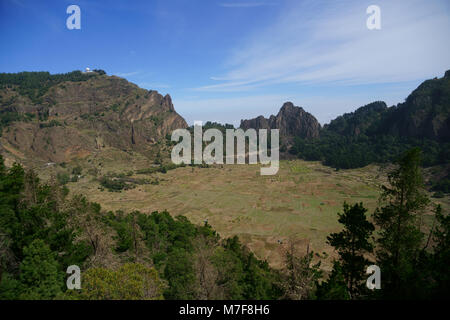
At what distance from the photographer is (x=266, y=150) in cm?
19588

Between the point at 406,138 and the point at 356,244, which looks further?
the point at 406,138

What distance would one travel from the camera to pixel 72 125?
5915 inches

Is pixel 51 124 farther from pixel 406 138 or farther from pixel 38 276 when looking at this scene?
pixel 406 138

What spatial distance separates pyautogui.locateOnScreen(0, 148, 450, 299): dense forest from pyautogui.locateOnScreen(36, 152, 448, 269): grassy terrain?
948 inches

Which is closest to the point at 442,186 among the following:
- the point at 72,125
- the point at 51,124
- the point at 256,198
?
the point at 256,198

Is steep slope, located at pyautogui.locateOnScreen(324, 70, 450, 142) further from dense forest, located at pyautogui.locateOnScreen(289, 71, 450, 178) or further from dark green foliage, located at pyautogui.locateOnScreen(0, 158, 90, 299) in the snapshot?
dark green foliage, located at pyautogui.locateOnScreen(0, 158, 90, 299)

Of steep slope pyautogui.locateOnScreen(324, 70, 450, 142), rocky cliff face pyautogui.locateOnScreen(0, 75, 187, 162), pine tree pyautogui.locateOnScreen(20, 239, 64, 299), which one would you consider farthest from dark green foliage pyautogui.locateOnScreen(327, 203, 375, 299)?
steep slope pyautogui.locateOnScreen(324, 70, 450, 142)

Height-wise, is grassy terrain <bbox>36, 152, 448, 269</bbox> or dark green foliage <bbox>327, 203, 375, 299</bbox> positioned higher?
dark green foliage <bbox>327, 203, 375, 299</bbox>

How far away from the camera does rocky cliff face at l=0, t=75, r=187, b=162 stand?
12475 cm

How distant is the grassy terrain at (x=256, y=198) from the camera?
52844 mm

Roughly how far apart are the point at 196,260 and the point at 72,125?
555ft

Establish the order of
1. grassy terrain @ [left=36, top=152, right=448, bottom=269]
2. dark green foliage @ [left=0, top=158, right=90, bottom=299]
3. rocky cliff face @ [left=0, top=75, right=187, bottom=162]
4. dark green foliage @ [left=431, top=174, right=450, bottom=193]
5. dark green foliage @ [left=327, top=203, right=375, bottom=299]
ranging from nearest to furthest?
dark green foliage @ [left=0, top=158, right=90, bottom=299]
dark green foliage @ [left=327, top=203, right=375, bottom=299]
grassy terrain @ [left=36, top=152, right=448, bottom=269]
dark green foliage @ [left=431, top=174, right=450, bottom=193]
rocky cliff face @ [left=0, top=75, right=187, bottom=162]
